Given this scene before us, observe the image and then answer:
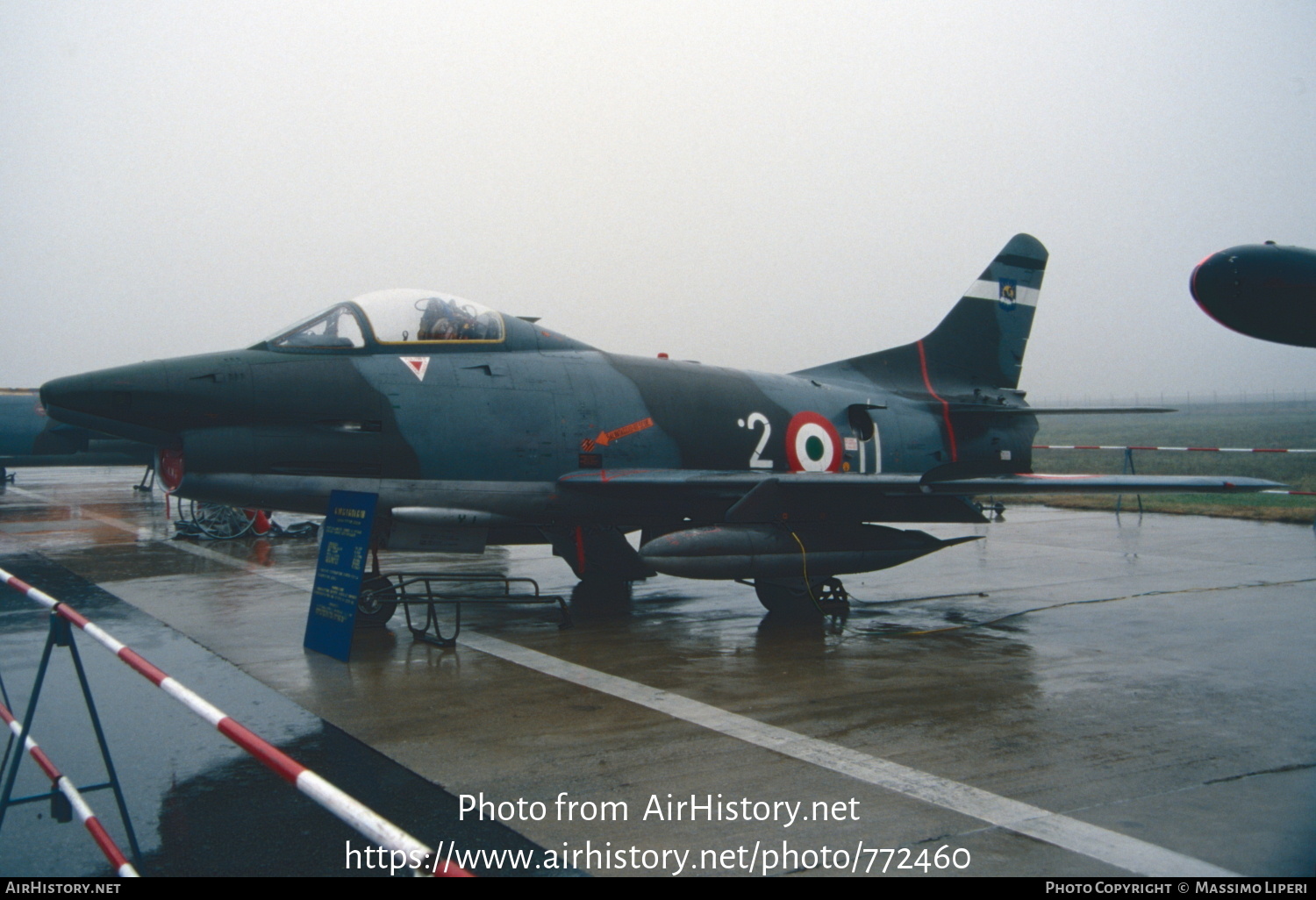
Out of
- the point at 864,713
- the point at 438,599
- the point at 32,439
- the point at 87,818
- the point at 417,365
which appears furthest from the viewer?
the point at 32,439

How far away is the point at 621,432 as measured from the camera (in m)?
10.0

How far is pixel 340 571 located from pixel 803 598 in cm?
443

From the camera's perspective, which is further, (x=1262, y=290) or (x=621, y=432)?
(x=621, y=432)

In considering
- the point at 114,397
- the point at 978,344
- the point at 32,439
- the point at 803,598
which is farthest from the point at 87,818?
the point at 32,439

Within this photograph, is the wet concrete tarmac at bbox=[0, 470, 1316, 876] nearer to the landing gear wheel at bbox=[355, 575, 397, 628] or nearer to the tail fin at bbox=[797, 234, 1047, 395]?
the landing gear wheel at bbox=[355, 575, 397, 628]

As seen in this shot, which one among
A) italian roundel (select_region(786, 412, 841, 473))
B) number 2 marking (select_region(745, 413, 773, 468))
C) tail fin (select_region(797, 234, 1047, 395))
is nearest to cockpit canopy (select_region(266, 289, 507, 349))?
number 2 marking (select_region(745, 413, 773, 468))

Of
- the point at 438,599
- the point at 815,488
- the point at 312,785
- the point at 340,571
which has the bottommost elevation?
the point at 438,599

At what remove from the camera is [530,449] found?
9453 millimetres

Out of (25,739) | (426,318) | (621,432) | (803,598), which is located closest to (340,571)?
(426,318)

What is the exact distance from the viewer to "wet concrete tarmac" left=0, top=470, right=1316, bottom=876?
14.1ft

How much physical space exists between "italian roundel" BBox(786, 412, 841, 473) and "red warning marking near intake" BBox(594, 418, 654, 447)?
1931mm

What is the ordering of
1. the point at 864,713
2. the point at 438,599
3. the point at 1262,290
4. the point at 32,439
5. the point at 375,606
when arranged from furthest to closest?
the point at 32,439 < the point at 375,606 < the point at 438,599 < the point at 864,713 < the point at 1262,290

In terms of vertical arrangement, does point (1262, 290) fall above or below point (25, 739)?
above

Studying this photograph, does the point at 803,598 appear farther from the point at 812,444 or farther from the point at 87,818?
the point at 87,818
